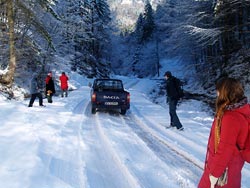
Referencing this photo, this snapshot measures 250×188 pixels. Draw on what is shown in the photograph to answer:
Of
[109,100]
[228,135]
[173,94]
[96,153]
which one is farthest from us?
[109,100]

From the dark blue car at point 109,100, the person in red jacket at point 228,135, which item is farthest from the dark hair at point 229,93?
the dark blue car at point 109,100

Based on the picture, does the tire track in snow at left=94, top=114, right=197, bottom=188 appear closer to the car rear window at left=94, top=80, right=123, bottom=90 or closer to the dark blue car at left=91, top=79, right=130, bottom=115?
the dark blue car at left=91, top=79, right=130, bottom=115

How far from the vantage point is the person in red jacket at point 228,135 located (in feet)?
9.23

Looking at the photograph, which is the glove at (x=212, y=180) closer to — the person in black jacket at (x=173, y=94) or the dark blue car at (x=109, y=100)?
the person in black jacket at (x=173, y=94)

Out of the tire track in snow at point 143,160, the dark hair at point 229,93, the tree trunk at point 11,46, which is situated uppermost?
the tree trunk at point 11,46

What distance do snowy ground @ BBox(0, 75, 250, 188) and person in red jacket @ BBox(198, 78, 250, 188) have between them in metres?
2.33

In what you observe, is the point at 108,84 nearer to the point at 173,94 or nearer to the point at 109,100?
the point at 109,100

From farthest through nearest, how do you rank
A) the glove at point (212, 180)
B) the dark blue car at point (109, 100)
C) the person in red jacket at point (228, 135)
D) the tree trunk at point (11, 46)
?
Answer: the tree trunk at point (11, 46), the dark blue car at point (109, 100), the glove at point (212, 180), the person in red jacket at point (228, 135)

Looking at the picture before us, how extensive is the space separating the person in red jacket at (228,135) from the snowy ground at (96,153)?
91.9 inches

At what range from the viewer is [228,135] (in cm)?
282

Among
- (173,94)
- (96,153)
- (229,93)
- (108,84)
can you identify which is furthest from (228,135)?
(108,84)

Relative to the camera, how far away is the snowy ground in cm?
532

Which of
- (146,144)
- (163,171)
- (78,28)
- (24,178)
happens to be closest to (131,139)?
(146,144)

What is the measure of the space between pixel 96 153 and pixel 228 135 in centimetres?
475
